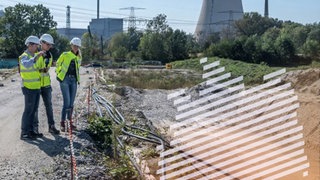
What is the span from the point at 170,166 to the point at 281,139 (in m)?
6.49

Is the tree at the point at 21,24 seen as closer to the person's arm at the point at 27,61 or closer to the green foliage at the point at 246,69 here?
the green foliage at the point at 246,69

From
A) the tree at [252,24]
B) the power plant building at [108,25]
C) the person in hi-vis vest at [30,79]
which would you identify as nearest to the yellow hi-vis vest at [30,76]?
the person in hi-vis vest at [30,79]

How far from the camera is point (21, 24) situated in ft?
209

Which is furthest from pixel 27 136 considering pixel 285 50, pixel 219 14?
pixel 219 14

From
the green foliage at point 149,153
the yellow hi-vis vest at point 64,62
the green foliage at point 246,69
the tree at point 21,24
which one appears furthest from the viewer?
the tree at point 21,24

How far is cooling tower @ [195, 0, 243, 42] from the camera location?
3056 inches

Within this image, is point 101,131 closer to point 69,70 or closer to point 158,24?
point 69,70

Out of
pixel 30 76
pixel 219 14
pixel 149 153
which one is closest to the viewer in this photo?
pixel 30 76

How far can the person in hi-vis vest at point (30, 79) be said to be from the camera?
23.6 feet

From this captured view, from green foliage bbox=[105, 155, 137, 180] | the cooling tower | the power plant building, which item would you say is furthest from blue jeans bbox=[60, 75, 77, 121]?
the power plant building

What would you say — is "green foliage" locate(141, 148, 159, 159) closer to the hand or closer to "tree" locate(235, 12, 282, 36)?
the hand

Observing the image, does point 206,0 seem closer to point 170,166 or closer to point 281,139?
point 281,139

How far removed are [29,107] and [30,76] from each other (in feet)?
1.75

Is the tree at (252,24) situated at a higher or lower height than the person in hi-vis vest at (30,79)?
higher
